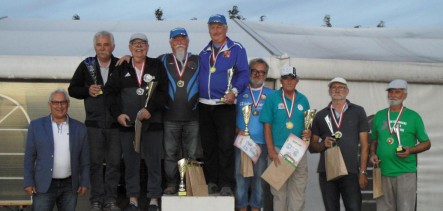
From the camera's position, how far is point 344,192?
5.15 meters

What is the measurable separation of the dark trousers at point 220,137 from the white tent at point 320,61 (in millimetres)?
1016

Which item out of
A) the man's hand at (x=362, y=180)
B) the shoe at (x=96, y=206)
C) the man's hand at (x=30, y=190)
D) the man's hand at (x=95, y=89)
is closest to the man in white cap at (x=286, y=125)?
the man's hand at (x=362, y=180)

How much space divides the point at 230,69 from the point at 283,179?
1.05 meters

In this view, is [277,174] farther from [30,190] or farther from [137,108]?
[30,190]

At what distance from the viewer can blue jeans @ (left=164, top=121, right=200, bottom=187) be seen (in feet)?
16.4

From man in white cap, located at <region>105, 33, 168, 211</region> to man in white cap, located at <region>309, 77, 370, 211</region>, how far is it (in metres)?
1.45

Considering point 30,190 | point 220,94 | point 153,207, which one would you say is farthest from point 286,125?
point 30,190

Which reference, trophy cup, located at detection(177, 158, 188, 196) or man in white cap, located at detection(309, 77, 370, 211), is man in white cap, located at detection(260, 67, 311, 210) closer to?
man in white cap, located at detection(309, 77, 370, 211)

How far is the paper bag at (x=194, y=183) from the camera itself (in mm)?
4949

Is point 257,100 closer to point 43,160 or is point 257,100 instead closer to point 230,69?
point 230,69

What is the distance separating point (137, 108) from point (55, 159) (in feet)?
2.66

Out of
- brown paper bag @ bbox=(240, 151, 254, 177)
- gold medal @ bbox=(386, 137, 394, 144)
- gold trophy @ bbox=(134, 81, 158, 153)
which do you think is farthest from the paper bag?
gold medal @ bbox=(386, 137, 394, 144)

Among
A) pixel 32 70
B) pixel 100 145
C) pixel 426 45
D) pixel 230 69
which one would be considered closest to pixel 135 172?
pixel 100 145

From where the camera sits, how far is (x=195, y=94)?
4992 millimetres
